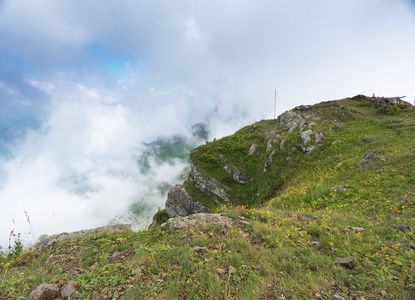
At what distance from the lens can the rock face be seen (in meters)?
31.3

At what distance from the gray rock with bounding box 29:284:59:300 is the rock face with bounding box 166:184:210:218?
2685 centimetres

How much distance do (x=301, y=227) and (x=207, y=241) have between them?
3614mm

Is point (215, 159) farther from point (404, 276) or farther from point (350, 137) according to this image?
point (404, 276)

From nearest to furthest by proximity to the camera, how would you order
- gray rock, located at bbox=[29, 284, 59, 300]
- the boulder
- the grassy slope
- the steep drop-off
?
gray rock, located at bbox=[29, 284, 59, 300] < the grassy slope < the boulder < the steep drop-off

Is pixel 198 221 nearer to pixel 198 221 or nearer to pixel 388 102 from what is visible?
pixel 198 221

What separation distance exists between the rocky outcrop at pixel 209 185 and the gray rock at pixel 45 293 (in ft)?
86.5

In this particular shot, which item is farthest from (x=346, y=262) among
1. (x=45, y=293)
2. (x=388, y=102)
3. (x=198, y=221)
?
(x=388, y=102)

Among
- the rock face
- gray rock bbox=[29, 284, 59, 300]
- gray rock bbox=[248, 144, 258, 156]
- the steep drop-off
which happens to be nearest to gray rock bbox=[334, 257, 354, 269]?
→ gray rock bbox=[29, 284, 59, 300]

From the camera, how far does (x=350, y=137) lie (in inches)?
875

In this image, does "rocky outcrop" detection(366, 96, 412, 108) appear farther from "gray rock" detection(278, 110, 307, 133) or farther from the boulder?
the boulder

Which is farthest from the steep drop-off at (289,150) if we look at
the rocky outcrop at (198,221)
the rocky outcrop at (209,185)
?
the rocky outcrop at (198,221)

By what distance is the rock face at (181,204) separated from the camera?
31295mm

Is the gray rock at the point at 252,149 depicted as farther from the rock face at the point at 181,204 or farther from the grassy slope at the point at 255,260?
the grassy slope at the point at 255,260

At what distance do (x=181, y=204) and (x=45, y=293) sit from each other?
30797 millimetres
